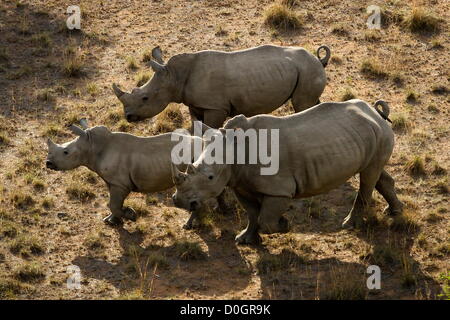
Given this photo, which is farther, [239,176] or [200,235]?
[200,235]

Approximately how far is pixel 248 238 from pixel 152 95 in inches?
126

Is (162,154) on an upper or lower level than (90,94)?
upper

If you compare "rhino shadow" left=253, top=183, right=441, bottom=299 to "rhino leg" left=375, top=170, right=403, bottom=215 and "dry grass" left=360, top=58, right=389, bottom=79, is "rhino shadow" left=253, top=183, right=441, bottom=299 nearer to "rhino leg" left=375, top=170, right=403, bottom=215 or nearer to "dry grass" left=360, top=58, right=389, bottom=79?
"rhino leg" left=375, top=170, right=403, bottom=215

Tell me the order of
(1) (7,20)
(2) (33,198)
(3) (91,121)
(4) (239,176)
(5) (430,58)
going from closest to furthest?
(4) (239,176) < (2) (33,198) < (3) (91,121) < (5) (430,58) < (1) (7,20)

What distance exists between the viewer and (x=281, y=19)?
20.2m

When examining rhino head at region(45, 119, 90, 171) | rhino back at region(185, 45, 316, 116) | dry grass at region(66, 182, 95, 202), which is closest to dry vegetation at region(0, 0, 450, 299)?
dry grass at region(66, 182, 95, 202)

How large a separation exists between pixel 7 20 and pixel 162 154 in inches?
332

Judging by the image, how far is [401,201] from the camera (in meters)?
14.6

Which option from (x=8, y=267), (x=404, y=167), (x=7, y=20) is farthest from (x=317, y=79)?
(x=7, y=20)

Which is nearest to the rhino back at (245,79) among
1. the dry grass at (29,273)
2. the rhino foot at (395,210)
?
the rhino foot at (395,210)

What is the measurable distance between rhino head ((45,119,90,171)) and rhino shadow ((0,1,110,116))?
3803 mm

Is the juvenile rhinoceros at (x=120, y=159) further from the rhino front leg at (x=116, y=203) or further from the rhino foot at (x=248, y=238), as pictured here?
the rhino foot at (x=248, y=238)

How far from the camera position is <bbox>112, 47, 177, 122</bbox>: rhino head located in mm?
15344
